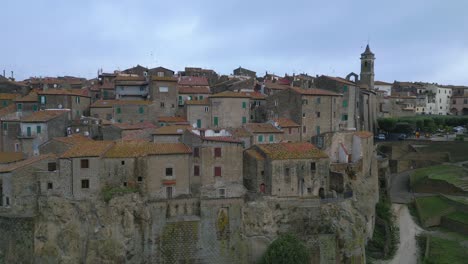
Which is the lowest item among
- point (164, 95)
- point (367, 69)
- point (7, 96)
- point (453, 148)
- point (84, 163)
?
point (453, 148)

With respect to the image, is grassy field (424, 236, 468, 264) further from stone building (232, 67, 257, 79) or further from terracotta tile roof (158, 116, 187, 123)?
stone building (232, 67, 257, 79)

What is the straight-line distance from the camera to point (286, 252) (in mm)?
31062

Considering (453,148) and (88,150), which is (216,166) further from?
(453,148)

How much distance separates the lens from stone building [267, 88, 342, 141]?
4406 cm

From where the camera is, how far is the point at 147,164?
107ft

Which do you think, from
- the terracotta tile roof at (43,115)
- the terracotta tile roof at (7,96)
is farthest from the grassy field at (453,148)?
the terracotta tile roof at (7,96)

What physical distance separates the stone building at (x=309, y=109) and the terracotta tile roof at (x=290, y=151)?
7047 millimetres

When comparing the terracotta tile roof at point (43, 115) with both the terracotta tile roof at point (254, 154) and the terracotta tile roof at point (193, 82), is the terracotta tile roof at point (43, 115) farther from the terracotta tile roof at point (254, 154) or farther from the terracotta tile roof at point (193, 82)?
the terracotta tile roof at point (254, 154)

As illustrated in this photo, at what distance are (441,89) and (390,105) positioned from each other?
70.7ft

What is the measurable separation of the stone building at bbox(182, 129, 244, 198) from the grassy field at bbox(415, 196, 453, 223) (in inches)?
768

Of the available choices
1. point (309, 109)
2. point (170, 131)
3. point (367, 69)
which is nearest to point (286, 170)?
point (170, 131)

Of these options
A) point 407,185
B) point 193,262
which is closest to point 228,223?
point 193,262

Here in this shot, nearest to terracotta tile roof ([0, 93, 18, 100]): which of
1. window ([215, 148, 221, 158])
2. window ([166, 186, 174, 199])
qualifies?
window ([166, 186, 174, 199])

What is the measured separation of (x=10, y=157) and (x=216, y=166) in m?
18.6
